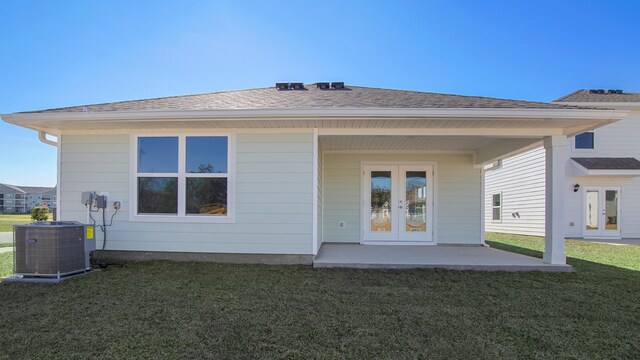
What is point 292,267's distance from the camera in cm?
526

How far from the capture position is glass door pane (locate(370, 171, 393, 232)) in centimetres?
799

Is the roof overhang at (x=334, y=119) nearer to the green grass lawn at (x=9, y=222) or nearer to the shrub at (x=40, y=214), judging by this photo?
the green grass lawn at (x=9, y=222)

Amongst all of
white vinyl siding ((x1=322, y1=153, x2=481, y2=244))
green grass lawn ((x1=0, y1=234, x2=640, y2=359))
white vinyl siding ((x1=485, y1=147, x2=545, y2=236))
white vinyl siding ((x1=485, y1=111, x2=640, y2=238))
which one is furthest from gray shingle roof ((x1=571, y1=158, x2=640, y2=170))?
green grass lawn ((x1=0, y1=234, x2=640, y2=359))

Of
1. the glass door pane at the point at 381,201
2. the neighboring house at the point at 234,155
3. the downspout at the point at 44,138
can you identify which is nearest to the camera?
the neighboring house at the point at 234,155

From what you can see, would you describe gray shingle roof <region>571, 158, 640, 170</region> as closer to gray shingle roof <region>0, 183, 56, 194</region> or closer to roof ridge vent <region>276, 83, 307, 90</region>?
roof ridge vent <region>276, 83, 307, 90</region>

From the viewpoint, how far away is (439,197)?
26.0ft

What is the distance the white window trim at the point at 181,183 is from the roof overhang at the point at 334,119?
0.23m

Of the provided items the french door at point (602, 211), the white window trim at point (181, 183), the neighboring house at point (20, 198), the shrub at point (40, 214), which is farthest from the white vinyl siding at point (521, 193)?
the neighboring house at point (20, 198)

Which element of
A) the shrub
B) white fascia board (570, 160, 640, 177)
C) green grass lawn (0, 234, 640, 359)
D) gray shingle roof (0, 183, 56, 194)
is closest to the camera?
green grass lawn (0, 234, 640, 359)

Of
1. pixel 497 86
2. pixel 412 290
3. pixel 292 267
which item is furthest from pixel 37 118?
pixel 497 86

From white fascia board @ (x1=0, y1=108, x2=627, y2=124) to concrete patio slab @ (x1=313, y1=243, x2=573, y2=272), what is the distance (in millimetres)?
2308

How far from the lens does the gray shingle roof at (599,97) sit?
11340 millimetres

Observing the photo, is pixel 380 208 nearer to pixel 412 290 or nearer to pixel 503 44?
pixel 412 290

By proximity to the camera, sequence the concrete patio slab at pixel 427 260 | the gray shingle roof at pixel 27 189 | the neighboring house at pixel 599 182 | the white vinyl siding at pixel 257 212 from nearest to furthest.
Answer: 1. the concrete patio slab at pixel 427 260
2. the white vinyl siding at pixel 257 212
3. the neighboring house at pixel 599 182
4. the gray shingle roof at pixel 27 189
